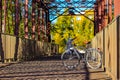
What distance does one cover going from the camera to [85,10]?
65.2 meters

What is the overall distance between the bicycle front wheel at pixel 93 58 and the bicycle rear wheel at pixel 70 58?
74 cm

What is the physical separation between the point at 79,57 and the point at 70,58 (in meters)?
0.39

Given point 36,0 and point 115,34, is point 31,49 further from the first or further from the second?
point 115,34

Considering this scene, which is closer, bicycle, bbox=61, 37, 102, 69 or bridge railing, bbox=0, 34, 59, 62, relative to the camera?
bicycle, bbox=61, 37, 102, 69

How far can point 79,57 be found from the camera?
17938 millimetres

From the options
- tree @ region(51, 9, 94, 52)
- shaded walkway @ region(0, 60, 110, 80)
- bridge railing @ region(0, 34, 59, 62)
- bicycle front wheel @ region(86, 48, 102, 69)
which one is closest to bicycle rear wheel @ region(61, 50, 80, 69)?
shaded walkway @ region(0, 60, 110, 80)

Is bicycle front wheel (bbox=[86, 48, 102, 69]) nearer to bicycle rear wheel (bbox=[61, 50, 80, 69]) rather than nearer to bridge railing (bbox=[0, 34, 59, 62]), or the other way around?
bicycle rear wheel (bbox=[61, 50, 80, 69])

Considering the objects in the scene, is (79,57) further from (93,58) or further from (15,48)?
(15,48)

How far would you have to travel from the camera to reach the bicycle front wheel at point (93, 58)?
18.2m

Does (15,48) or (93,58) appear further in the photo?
(15,48)

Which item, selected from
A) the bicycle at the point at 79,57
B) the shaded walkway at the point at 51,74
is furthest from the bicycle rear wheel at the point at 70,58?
the shaded walkway at the point at 51,74

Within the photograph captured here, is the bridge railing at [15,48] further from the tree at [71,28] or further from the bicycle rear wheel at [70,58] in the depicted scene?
the tree at [71,28]

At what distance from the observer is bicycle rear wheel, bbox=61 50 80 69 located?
706 inches

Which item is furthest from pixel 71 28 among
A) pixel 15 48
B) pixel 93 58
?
pixel 93 58
